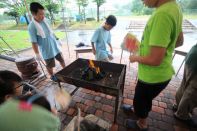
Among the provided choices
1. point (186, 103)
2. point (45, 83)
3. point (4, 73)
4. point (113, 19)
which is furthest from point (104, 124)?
point (45, 83)

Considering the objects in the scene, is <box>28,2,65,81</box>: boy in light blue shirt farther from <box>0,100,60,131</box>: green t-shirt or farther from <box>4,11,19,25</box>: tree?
<box>4,11,19,25</box>: tree

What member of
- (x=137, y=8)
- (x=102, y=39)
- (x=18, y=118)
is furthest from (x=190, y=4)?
(x=18, y=118)

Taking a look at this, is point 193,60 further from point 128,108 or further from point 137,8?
point 137,8

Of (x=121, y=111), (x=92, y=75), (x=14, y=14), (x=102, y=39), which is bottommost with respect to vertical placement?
(x=121, y=111)

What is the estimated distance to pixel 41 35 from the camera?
2.46m

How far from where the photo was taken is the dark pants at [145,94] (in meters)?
1.27

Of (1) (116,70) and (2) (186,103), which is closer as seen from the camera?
(2) (186,103)

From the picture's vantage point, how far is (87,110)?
6.96 feet

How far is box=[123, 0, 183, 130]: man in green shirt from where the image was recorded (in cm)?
91

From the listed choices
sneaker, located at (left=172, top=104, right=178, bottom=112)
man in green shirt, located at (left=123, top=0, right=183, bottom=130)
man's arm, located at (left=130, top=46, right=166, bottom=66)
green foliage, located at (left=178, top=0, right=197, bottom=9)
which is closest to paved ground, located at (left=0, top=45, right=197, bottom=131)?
sneaker, located at (left=172, top=104, right=178, bottom=112)

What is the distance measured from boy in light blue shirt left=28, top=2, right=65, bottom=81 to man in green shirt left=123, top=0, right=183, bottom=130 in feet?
5.64

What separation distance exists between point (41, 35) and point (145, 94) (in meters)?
2.21

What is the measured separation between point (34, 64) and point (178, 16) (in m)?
3.17

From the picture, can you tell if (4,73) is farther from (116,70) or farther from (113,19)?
(113,19)
